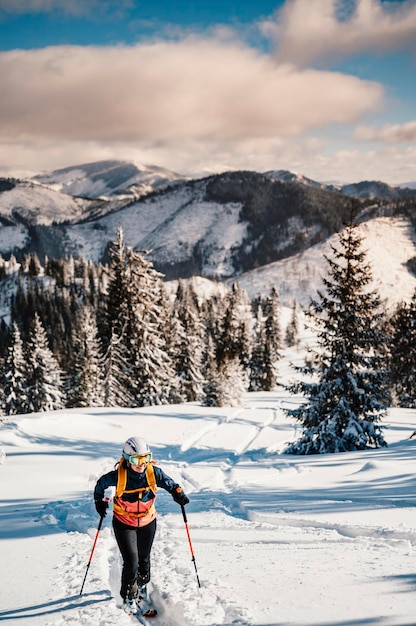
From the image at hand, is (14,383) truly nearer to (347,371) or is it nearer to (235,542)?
(347,371)

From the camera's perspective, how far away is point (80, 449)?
1628 cm

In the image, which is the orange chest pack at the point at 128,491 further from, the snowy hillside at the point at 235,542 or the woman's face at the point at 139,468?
the snowy hillside at the point at 235,542

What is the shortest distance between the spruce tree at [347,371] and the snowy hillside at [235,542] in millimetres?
1804

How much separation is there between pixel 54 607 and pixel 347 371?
13141mm

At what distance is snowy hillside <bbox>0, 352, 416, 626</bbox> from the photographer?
17.4 ft

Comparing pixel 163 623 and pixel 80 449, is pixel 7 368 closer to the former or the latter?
pixel 80 449

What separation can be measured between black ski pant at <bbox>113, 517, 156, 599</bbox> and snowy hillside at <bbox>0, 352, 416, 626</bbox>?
309mm

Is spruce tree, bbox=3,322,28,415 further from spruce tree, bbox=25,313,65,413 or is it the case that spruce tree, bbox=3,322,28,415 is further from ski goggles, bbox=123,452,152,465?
ski goggles, bbox=123,452,152,465

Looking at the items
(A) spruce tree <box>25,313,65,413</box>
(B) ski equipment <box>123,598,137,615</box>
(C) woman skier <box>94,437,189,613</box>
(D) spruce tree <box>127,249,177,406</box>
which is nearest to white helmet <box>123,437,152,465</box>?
(C) woman skier <box>94,437,189,613</box>

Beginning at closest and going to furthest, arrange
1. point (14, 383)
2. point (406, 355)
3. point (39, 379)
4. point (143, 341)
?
point (143, 341) < point (406, 355) < point (39, 379) < point (14, 383)

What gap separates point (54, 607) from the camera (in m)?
5.65

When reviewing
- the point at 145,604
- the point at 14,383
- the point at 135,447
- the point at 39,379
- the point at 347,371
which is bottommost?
the point at 14,383

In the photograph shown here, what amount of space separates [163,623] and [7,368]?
161 ft

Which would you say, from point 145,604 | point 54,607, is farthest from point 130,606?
point 54,607
